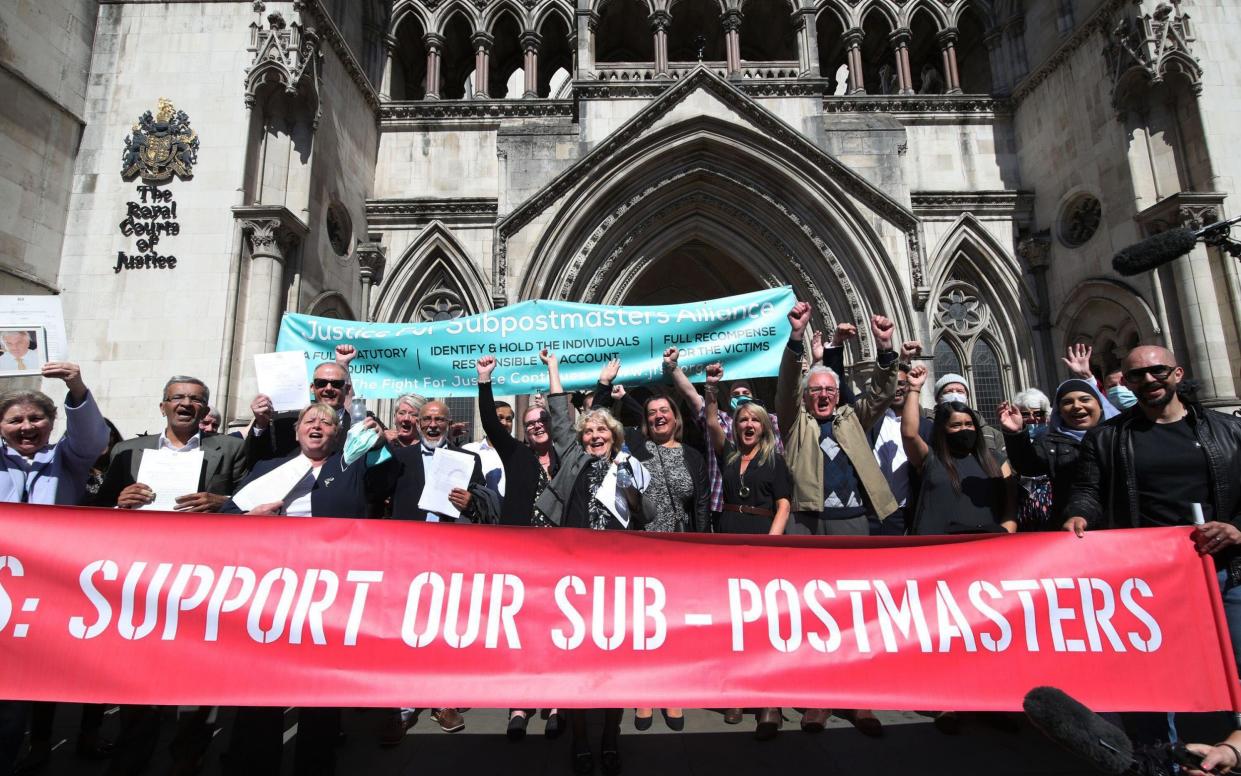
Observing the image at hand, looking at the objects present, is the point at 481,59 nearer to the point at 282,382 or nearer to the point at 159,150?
the point at 159,150

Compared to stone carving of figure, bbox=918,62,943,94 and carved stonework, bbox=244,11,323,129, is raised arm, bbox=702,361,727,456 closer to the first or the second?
carved stonework, bbox=244,11,323,129

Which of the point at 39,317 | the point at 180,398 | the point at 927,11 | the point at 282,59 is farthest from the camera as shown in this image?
the point at 927,11

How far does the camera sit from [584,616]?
11.7 ft

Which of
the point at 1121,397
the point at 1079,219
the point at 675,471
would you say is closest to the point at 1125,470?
the point at 675,471

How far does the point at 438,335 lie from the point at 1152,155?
14364mm

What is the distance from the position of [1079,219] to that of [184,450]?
17.5 metres

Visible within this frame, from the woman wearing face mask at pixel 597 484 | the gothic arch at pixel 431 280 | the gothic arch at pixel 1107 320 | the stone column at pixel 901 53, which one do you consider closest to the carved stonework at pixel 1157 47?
the gothic arch at pixel 1107 320

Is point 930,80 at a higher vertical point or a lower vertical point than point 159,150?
higher

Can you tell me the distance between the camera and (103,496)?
4.30 metres

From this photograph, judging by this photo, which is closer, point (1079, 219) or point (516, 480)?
point (516, 480)

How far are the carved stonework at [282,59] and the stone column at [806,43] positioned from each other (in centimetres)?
1117

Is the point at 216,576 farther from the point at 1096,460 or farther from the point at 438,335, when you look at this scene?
the point at 1096,460

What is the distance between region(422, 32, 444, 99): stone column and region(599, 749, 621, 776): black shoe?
56.7 feet

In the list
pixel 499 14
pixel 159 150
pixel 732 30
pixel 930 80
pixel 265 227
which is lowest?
pixel 265 227
